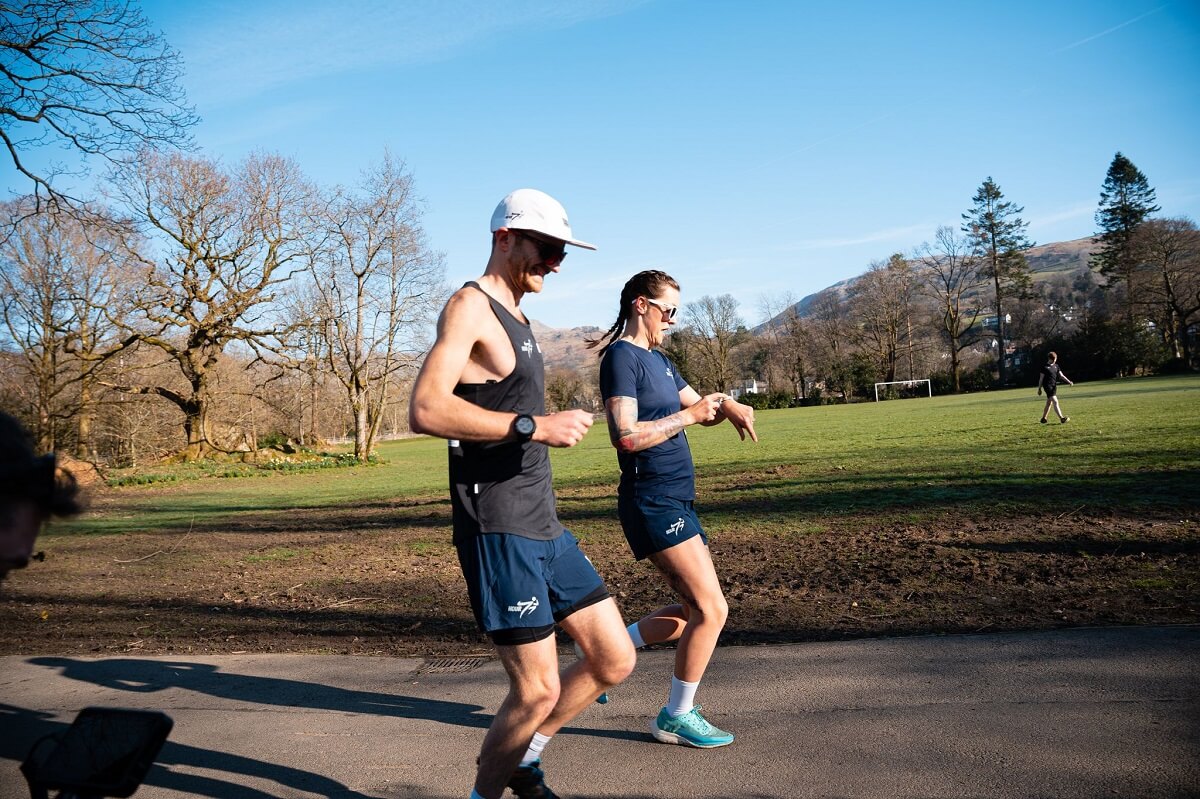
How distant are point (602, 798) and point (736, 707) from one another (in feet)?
3.55

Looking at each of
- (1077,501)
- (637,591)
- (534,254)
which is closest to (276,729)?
(534,254)

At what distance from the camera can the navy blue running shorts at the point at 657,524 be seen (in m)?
3.81

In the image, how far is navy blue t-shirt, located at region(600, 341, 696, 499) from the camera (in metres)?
3.90

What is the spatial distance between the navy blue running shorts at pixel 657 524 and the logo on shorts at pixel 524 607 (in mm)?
1024

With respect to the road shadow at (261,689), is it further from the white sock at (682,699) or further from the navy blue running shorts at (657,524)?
the navy blue running shorts at (657,524)

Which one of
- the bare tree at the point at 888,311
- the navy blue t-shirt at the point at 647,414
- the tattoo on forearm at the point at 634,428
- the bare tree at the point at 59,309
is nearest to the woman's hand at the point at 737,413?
the navy blue t-shirt at the point at 647,414

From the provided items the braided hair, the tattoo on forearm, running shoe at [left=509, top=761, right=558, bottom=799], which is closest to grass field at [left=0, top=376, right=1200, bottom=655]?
running shoe at [left=509, top=761, right=558, bottom=799]

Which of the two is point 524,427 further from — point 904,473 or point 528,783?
point 904,473

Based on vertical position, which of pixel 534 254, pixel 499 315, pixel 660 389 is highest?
pixel 534 254

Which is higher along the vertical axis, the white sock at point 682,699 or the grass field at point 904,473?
the white sock at point 682,699

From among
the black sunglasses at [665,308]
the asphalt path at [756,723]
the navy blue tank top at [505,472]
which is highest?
the black sunglasses at [665,308]

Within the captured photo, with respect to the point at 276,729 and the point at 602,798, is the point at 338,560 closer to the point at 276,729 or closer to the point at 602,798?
the point at 276,729

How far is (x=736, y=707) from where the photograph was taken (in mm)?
4145

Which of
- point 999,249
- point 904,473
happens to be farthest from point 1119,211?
point 904,473
